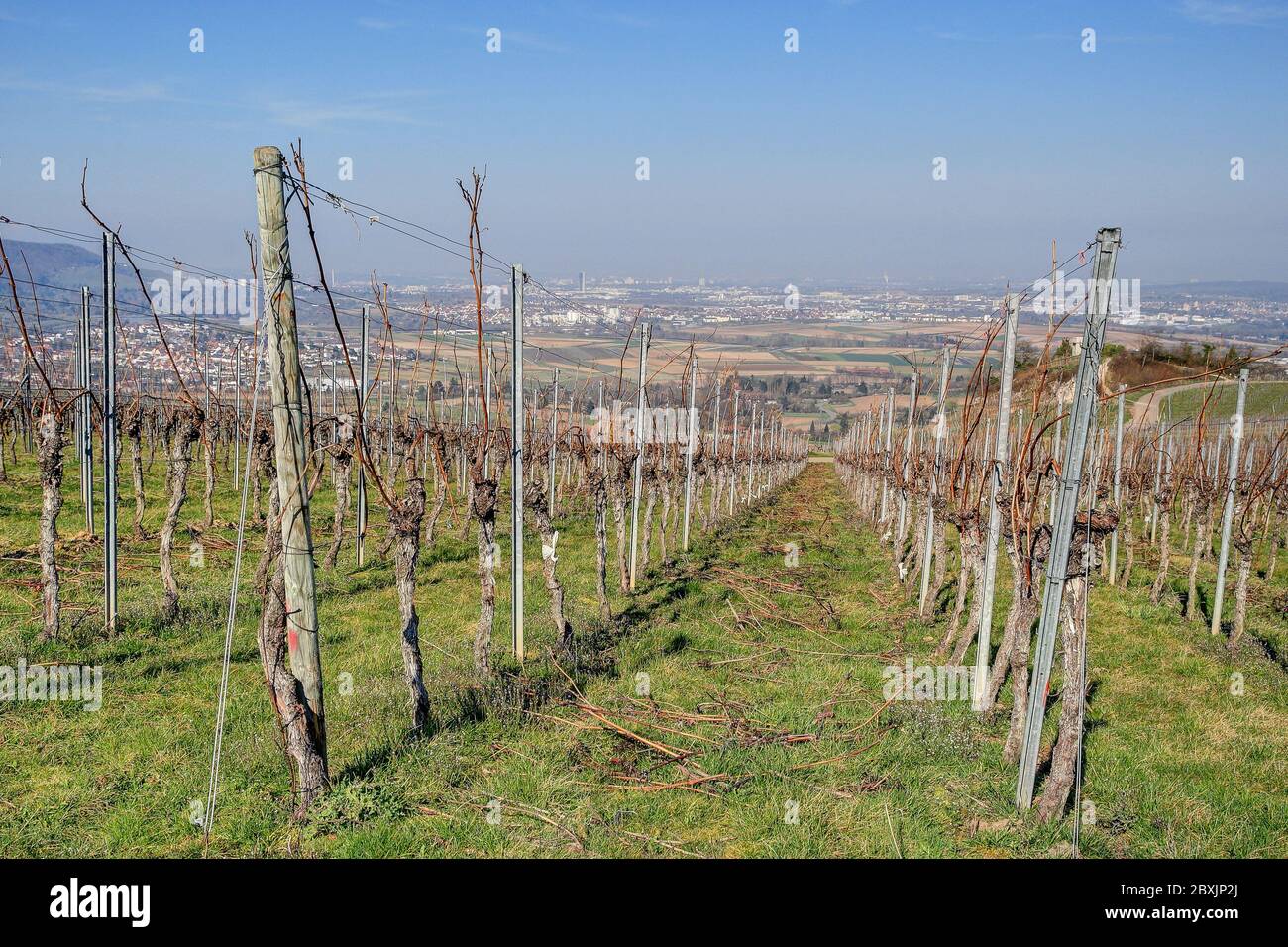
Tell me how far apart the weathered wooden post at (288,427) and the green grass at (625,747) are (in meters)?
0.79

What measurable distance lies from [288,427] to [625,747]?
10.5 ft

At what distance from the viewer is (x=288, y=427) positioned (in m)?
4.78

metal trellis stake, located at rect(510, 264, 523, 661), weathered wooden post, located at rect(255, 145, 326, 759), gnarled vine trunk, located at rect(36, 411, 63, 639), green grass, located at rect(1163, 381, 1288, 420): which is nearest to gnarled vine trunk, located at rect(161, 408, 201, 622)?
gnarled vine trunk, located at rect(36, 411, 63, 639)

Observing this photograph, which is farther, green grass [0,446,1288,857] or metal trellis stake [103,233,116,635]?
metal trellis stake [103,233,116,635]

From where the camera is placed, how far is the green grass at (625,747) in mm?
4766

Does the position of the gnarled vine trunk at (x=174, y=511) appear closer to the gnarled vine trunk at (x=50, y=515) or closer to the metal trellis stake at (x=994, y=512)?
the gnarled vine trunk at (x=50, y=515)

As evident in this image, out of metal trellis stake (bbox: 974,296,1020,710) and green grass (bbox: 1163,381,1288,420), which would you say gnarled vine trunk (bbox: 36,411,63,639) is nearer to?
metal trellis stake (bbox: 974,296,1020,710)

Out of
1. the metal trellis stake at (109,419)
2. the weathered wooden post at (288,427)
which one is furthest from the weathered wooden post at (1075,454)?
the metal trellis stake at (109,419)

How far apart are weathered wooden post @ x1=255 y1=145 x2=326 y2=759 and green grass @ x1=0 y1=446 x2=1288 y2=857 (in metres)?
0.79

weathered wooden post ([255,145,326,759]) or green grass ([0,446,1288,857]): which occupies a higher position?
weathered wooden post ([255,145,326,759])

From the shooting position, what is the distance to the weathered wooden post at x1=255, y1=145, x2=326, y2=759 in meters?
4.64

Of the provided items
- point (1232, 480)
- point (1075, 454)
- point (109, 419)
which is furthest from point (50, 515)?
point (1232, 480)

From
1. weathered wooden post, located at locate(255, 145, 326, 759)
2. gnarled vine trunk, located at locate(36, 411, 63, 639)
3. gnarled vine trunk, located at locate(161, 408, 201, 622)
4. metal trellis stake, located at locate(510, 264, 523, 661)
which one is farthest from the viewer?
gnarled vine trunk, located at locate(161, 408, 201, 622)
